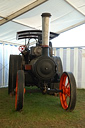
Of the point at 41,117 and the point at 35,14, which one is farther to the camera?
the point at 35,14

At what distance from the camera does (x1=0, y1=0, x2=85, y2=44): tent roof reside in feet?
13.9

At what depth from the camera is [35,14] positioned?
4.93 metres

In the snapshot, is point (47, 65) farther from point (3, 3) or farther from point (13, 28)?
point (13, 28)

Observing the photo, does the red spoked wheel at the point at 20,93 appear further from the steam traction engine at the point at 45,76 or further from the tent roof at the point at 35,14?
the tent roof at the point at 35,14

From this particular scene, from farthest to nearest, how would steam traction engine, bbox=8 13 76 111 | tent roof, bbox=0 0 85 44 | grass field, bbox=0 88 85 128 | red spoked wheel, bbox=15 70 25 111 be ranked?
tent roof, bbox=0 0 85 44 < steam traction engine, bbox=8 13 76 111 < red spoked wheel, bbox=15 70 25 111 < grass field, bbox=0 88 85 128

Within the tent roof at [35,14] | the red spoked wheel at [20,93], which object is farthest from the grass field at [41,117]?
the tent roof at [35,14]

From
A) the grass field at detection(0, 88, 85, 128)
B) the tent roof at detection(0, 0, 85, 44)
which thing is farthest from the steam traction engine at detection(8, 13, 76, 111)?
the tent roof at detection(0, 0, 85, 44)

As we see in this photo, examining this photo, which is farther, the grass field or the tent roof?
the tent roof

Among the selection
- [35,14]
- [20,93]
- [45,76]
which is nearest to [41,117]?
[20,93]

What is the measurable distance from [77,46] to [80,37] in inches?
16.0

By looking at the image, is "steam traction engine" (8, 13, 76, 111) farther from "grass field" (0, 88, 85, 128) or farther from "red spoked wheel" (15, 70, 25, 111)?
"grass field" (0, 88, 85, 128)

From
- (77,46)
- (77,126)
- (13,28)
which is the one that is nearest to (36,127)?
(77,126)

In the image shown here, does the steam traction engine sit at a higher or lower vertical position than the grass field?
higher

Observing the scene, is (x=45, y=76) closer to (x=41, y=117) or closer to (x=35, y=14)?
(x=41, y=117)
